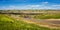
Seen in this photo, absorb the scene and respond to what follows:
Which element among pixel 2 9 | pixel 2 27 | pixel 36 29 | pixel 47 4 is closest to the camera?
pixel 2 27

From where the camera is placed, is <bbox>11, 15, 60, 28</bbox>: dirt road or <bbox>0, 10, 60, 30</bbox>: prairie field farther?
<bbox>11, 15, 60, 28</bbox>: dirt road

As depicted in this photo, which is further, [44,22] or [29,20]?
[44,22]

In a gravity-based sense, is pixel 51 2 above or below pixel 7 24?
above

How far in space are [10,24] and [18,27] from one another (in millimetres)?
166

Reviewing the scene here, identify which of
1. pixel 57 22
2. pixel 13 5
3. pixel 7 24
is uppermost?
pixel 13 5

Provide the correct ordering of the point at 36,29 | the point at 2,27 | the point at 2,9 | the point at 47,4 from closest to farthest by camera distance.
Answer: the point at 2,27
the point at 36,29
the point at 2,9
the point at 47,4

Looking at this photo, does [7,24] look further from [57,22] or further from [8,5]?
[57,22]

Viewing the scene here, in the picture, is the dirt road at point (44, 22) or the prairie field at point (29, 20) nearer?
the prairie field at point (29, 20)

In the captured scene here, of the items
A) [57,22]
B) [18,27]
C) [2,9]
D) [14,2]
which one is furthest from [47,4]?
[18,27]

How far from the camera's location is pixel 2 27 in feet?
9.17

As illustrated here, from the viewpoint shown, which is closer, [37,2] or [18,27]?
[18,27]

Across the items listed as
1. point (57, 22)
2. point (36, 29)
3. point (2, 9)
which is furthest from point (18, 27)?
point (57, 22)

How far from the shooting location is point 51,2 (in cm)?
396

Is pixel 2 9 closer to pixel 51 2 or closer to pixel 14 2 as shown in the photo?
pixel 14 2
